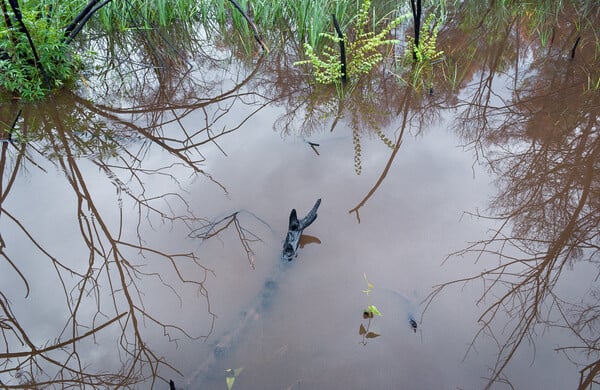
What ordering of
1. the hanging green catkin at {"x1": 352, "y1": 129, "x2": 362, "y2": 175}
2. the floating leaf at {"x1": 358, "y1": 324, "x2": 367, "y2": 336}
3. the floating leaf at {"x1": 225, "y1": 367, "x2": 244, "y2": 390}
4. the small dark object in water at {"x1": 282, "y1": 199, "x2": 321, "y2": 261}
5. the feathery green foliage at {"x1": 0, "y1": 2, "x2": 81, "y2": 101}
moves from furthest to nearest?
the feathery green foliage at {"x1": 0, "y1": 2, "x2": 81, "y2": 101}
the hanging green catkin at {"x1": 352, "y1": 129, "x2": 362, "y2": 175}
the small dark object in water at {"x1": 282, "y1": 199, "x2": 321, "y2": 261}
the floating leaf at {"x1": 358, "y1": 324, "x2": 367, "y2": 336}
the floating leaf at {"x1": 225, "y1": 367, "x2": 244, "y2": 390}

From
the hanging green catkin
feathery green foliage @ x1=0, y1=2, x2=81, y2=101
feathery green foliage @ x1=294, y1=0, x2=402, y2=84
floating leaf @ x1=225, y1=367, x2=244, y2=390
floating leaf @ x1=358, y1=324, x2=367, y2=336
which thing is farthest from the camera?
feathery green foliage @ x1=294, y1=0, x2=402, y2=84

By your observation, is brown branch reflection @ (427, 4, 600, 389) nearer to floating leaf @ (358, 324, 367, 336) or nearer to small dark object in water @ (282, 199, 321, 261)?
floating leaf @ (358, 324, 367, 336)

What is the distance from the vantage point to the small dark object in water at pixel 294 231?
1485mm

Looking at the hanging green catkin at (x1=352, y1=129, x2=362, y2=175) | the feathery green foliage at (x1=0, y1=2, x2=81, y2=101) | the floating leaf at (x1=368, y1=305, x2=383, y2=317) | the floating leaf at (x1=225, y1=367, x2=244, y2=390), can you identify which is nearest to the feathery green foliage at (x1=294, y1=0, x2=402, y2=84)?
the hanging green catkin at (x1=352, y1=129, x2=362, y2=175)

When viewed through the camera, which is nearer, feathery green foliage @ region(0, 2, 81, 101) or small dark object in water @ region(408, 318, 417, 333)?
small dark object in water @ region(408, 318, 417, 333)

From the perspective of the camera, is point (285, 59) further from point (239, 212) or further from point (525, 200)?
point (525, 200)

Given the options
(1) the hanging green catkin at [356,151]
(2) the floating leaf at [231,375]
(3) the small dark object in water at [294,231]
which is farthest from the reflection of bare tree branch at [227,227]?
(1) the hanging green catkin at [356,151]

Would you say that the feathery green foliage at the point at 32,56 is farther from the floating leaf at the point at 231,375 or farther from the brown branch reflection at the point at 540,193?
the brown branch reflection at the point at 540,193

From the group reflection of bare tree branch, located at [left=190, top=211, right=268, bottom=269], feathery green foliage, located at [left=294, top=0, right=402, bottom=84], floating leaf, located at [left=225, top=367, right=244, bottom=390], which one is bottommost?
floating leaf, located at [left=225, top=367, right=244, bottom=390]

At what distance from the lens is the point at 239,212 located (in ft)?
5.61

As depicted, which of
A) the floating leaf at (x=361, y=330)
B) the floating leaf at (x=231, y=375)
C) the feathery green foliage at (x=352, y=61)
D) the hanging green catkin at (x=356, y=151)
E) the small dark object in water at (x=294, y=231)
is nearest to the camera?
the floating leaf at (x=231, y=375)

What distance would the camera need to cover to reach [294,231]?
1.53 meters

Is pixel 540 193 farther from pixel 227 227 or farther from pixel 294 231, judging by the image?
pixel 227 227

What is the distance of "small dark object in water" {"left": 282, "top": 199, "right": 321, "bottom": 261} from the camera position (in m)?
1.49
